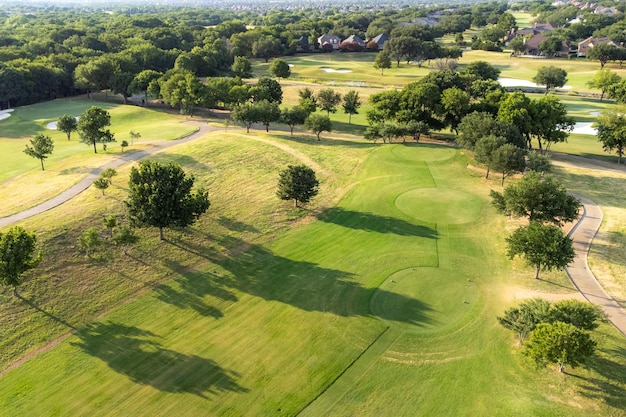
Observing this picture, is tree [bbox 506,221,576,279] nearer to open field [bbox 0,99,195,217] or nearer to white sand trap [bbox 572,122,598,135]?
open field [bbox 0,99,195,217]

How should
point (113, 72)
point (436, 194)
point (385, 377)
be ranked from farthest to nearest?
point (113, 72), point (436, 194), point (385, 377)

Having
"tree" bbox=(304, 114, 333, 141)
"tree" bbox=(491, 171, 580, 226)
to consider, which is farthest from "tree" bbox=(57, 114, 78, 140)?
"tree" bbox=(491, 171, 580, 226)

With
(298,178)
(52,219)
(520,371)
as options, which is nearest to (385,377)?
(520,371)

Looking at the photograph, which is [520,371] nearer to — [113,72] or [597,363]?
[597,363]

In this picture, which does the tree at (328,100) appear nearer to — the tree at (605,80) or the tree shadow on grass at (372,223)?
the tree shadow on grass at (372,223)

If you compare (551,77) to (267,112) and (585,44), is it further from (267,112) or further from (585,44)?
(267,112)

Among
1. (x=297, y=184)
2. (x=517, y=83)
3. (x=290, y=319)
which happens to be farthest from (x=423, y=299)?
(x=517, y=83)

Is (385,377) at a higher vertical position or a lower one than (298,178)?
lower

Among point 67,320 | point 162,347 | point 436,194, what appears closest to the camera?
point 162,347
